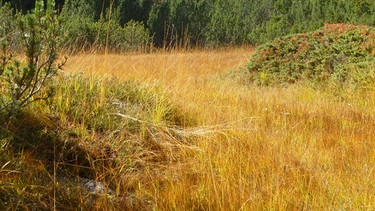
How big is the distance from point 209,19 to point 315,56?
46.1 feet

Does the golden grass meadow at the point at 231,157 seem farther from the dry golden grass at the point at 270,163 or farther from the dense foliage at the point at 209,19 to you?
the dense foliage at the point at 209,19

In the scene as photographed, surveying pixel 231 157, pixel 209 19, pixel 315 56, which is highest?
pixel 209 19

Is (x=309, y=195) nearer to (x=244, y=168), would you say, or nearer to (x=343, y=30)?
(x=244, y=168)

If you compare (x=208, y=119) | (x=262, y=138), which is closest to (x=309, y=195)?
(x=262, y=138)

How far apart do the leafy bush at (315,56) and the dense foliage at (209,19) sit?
500 cm

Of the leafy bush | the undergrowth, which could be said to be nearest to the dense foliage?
the leafy bush

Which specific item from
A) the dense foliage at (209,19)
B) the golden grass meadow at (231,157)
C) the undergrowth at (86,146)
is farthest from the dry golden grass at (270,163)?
the dense foliage at (209,19)

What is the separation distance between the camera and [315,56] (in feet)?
20.8

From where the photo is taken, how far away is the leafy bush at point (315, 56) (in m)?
5.95

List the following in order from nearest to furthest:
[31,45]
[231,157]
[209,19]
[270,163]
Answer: [31,45] → [270,163] → [231,157] → [209,19]

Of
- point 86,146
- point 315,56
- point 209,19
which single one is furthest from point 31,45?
point 209,19

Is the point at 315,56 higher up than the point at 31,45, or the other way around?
the point at 31,45

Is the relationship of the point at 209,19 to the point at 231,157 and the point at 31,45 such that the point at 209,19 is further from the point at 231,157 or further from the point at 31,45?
the point at 31,45

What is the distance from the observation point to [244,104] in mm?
4102
